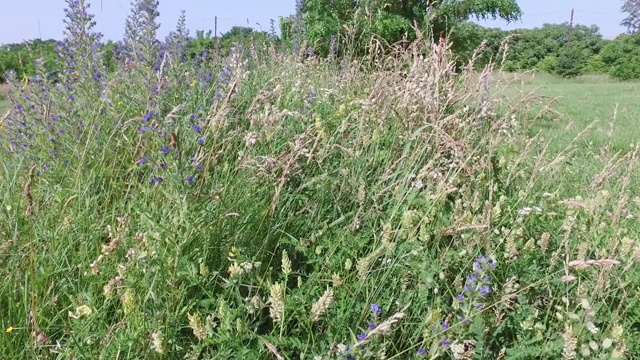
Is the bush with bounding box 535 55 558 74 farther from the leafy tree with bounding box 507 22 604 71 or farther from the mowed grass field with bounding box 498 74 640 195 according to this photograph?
the mowed grass field with bounding box 498 74 640 195

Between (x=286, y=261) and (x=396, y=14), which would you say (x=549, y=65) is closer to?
(x=396, y=14)

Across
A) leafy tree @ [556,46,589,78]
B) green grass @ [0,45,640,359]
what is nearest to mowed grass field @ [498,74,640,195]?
green grass @ [0,45,640,359]

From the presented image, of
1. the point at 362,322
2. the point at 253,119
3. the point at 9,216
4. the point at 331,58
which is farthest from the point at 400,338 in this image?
the point at 331,58

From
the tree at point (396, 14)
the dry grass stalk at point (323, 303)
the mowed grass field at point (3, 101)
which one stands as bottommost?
the mowed grass field at point (3, 101)

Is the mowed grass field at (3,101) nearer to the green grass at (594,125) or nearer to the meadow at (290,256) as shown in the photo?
the meadow at (290,256)

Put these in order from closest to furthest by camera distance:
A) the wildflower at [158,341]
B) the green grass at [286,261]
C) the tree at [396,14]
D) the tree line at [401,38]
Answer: the wildflower at [158,341]
the green grass at [286,261]
the tree line at [401,38]
the tree at [396,14]

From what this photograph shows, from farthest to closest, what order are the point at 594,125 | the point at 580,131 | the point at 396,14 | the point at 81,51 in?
the point at 396,14 < the point at 580,131 < the point at 594,125 < the point at 81,51

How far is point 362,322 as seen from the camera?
1552mm

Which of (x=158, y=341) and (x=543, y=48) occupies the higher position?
(x=543, y=48)

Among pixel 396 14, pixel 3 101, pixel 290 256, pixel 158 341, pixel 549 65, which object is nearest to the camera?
pixel 158 341

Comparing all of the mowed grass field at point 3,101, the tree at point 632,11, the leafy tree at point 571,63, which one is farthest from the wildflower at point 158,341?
the tree at point 632,11

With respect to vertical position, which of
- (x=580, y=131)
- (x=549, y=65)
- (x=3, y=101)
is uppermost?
(x=549, y=65)

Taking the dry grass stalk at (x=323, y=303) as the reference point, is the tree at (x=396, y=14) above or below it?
above

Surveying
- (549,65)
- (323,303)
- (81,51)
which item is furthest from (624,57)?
(323,303)
